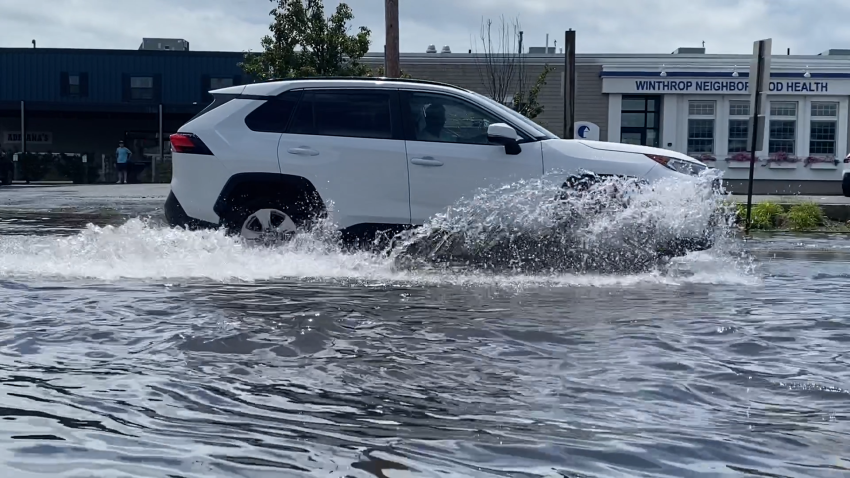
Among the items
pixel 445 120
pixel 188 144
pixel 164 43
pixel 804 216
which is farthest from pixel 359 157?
pixel 164 43

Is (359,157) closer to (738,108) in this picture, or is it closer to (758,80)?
(758,80)

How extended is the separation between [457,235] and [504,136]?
908 mm

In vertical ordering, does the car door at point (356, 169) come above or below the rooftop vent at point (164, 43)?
below

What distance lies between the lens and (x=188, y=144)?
8828mm

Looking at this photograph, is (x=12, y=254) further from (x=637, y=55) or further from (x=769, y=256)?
(x=637, y=55)

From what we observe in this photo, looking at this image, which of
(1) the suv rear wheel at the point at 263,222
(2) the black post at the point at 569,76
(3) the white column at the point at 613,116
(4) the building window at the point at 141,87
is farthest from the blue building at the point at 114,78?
(1) the suv rear wheel at the point at 263,222

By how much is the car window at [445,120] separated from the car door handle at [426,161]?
8.2 inches

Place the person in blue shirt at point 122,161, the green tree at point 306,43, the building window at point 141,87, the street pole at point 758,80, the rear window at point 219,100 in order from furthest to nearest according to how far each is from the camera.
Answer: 1. the building window at point 141,87
2. the person in blue shirt at point 122,161
3. the green tree at point 306,43
4. the street pole at point 758,80
5. the rear window at point 219,100

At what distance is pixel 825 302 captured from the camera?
709cm

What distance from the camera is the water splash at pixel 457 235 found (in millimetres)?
8180

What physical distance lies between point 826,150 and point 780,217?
61.3 feet

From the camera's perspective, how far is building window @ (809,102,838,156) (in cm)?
3259

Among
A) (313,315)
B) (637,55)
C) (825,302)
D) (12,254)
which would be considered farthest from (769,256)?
(637,55)

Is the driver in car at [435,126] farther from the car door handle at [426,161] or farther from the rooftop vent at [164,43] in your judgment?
the rooftop vent at [164,43]
